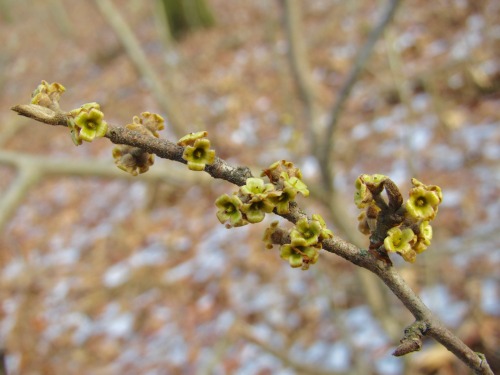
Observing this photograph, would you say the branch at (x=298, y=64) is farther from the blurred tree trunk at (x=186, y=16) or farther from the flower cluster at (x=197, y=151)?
the blurred tree trunk at (x=186, y=16)

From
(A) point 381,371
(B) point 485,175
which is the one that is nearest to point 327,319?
(A) point 381,371

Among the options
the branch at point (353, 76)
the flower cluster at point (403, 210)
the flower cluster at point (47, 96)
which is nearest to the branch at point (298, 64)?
the branch at point (353, 76)

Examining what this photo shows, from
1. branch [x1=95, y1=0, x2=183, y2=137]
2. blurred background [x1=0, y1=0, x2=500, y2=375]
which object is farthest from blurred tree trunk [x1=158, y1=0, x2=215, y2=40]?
branch [x1=95, y1=0, x2=183, y2=137]

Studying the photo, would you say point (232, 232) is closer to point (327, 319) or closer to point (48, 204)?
point (327, 319)

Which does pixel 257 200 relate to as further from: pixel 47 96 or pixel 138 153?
pixel 47 96

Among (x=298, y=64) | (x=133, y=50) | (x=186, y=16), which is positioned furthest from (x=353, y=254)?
(x=186, y=16)
